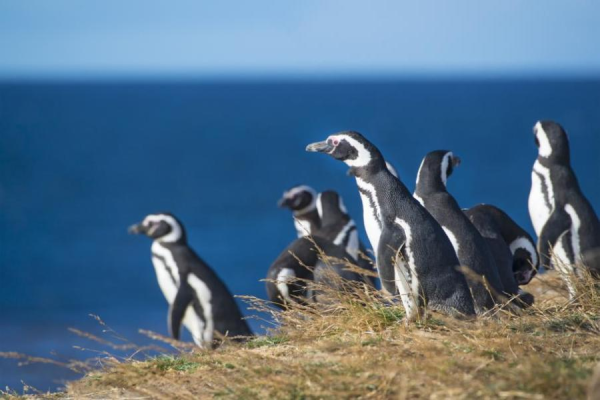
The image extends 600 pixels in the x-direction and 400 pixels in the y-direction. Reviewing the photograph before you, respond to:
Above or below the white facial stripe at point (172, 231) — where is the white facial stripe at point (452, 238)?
below

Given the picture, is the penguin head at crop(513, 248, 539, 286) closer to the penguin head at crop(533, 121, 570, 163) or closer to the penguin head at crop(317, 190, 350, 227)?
the penguin head at crop(533, 121, 570, 163)

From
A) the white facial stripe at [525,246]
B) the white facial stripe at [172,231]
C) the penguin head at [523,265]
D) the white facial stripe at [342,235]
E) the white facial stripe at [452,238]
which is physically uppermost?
the white facial stripe at [172,231]

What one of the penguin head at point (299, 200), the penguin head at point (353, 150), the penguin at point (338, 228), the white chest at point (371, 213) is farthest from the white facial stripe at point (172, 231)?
the white chest at point (371, 213)

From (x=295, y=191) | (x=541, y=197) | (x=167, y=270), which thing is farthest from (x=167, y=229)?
(x=541, y=197)

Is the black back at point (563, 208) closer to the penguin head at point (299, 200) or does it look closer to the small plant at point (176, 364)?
the small plant at point (176, 364)

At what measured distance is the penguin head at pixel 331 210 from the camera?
9086mm

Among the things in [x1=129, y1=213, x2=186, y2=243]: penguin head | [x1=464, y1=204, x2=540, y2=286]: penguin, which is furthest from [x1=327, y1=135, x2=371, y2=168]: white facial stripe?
[x1=129, y1=213, x2=186, y2=243]: penguin head

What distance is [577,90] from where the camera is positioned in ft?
327

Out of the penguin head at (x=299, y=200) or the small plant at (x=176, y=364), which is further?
the penguin head at (x=299, y=200)

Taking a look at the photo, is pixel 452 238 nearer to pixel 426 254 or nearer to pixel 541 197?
pixel 426 254

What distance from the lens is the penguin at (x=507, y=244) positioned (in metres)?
6.08

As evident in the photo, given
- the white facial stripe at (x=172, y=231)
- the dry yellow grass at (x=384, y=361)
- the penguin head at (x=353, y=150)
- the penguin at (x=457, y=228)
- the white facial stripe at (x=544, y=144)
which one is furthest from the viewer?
the white facial stripe at (x=172, y=231)

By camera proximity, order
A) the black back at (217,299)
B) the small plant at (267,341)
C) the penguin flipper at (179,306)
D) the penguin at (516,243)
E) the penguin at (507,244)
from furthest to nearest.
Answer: the penguin flipper at (179,306) → the black back at (217,299) → the penguin at (516,243) → the penguin at (507,244) → the small plant at (267,341)

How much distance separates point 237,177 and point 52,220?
1656 cm
